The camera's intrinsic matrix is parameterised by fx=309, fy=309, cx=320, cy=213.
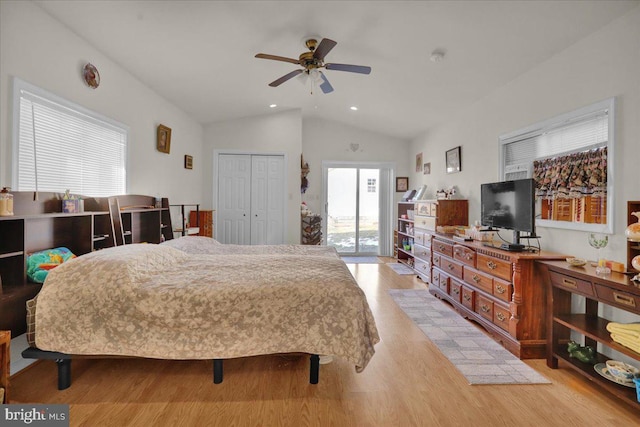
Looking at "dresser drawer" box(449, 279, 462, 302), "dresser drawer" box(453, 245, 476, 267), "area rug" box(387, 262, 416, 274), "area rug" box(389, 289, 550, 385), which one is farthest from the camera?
"area rug" box(387, 262, 416, 274)

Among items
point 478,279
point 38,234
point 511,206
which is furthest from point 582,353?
point 38,234

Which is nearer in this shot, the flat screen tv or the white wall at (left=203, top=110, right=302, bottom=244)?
the flat screen tv

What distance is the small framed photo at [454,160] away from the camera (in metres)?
4.61

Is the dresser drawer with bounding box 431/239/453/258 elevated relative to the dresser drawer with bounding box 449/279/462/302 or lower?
elevated

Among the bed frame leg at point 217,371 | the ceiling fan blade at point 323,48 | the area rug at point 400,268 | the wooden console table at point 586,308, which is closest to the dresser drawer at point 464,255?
the wooden console table at point 586,308

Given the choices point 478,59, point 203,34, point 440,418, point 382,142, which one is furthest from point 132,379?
point 382,142

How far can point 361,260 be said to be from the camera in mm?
6551

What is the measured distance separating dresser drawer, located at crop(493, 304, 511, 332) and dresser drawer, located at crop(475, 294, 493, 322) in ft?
0.20

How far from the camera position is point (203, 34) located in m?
2.99

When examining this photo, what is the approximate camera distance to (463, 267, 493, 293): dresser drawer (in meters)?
2.93

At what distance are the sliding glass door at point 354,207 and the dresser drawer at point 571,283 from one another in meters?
4.77

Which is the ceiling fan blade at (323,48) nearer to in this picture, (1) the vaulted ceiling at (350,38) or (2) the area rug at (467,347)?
(1) the vaulted ceiling at (350,38)

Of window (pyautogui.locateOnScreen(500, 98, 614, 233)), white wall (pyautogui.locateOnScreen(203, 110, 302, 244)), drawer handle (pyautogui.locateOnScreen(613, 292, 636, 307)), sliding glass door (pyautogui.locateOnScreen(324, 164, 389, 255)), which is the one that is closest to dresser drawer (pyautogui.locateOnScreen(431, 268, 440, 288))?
window (pyautogui.locateOnScreen(500, 98, 614, 233))

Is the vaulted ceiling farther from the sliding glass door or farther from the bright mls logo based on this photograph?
the bright mls logo
